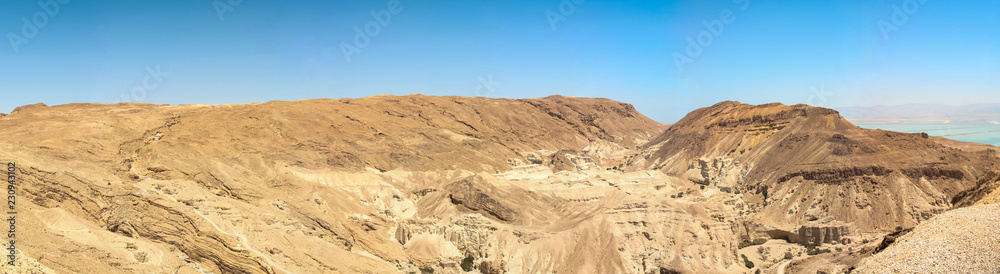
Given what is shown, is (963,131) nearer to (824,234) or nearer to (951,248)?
(824,234)

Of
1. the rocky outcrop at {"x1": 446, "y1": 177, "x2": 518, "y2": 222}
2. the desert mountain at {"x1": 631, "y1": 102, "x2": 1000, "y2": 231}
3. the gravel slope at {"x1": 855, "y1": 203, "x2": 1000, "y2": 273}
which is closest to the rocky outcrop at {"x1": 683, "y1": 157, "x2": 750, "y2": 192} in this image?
the desert mountain at {"x1": 631, "y1": 102, "x2": 1000, "y2": 231}

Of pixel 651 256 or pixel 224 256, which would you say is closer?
pixel 224 256

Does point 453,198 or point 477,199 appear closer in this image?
point 477,199

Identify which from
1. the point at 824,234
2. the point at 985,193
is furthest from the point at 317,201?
the point at 985,193

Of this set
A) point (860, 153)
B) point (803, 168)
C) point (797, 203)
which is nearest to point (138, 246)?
point (797, 203)

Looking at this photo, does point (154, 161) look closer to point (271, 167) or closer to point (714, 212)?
point (271, 167)

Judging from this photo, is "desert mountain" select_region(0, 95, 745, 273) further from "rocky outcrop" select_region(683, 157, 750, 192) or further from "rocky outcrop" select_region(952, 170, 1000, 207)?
"rocky outcrop" select_region(952, 170, 1000, 207)

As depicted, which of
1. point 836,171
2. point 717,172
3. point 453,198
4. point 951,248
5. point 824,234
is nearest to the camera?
point 951,248
